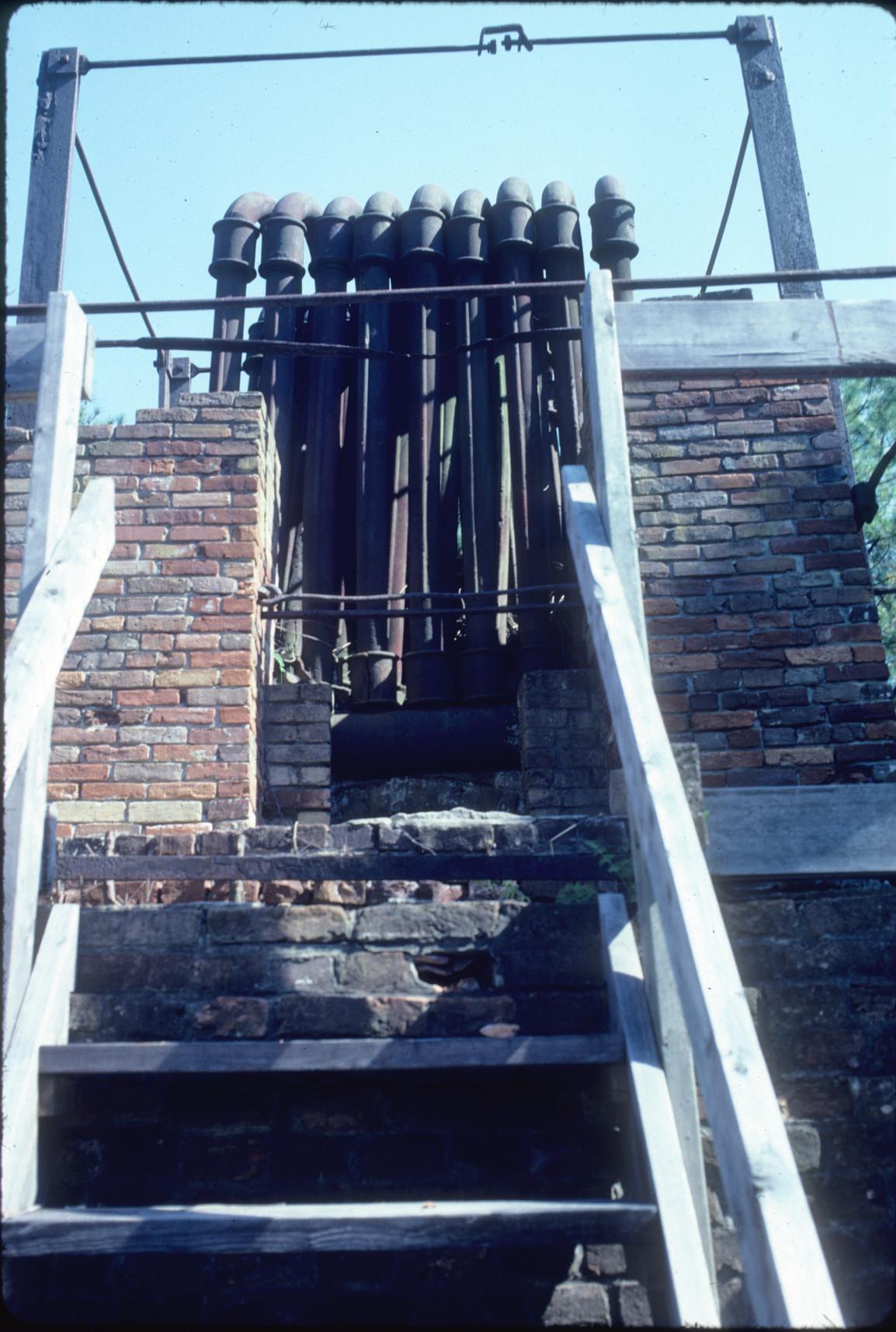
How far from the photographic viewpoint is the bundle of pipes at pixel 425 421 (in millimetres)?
5094

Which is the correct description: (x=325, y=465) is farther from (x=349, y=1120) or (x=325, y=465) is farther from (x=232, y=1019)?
(x=349, y=1120)

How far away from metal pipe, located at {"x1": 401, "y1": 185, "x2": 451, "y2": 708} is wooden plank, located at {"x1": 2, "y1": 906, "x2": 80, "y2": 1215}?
267 centimetres

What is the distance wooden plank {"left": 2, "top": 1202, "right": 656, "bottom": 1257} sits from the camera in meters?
1.75

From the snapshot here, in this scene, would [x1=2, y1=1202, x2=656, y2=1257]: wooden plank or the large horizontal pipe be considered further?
the large horizontal pipe

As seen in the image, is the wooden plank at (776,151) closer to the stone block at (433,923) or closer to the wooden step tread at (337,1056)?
the stone block at (433,923)

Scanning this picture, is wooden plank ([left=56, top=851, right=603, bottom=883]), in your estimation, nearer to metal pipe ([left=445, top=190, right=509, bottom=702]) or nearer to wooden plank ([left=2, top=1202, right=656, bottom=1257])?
wooden plank ([left=2, top=1202, right=656, bottom=1257])

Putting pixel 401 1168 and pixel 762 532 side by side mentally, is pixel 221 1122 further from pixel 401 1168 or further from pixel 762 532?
pixel 762 532

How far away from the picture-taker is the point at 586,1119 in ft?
7.20

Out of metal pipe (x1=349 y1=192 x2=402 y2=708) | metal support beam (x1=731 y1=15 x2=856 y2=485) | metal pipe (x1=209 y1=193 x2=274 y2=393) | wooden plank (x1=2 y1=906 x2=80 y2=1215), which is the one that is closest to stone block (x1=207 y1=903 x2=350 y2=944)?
wooden plank (x1=2 y1=906 x2=80 y2=1215)

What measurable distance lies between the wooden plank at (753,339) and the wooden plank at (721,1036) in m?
1.10

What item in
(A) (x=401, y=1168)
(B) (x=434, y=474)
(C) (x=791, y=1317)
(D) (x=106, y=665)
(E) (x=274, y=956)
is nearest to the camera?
(C) (x=791, y=1317)

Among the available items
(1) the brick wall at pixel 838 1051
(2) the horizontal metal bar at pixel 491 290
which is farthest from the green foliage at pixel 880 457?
(1) the brick wall at pixel 838 1051

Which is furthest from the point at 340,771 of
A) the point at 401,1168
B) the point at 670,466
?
the point at 401,1168

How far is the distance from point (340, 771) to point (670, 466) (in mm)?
1952
